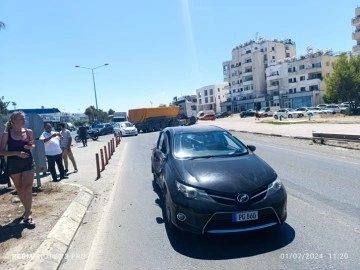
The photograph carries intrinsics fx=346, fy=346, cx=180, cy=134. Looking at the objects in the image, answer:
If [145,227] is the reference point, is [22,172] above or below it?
above

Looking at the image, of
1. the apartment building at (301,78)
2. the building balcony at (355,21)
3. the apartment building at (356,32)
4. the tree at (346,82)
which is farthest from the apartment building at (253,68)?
the tree at (346,82)

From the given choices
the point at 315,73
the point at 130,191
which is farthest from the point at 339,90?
the point at 130,191

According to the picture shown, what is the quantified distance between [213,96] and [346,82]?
71.0 meters

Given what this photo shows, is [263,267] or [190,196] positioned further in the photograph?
[190,196]

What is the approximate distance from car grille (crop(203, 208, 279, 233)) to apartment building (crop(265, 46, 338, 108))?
7792cm

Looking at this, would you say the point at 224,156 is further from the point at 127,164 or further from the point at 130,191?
the point at 127,164

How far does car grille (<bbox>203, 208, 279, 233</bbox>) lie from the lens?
4.39 meters

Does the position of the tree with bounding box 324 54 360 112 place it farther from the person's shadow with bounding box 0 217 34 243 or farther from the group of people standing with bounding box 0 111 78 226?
the person's shadow with bounding box 0 217 34 243

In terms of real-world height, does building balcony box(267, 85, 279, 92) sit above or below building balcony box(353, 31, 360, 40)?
below

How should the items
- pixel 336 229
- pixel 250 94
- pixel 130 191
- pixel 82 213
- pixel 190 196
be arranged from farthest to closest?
pixel 250 94, pixel 130 191, pixel 82 213, pixel 336 229, pixel 190 196

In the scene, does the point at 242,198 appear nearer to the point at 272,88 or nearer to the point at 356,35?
the point at 356,35

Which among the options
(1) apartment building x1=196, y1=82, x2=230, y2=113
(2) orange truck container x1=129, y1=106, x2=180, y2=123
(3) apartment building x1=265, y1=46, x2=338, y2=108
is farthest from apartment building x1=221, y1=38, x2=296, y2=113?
(2) orange truck container x1=129, y1=106, x2=180, y2=123

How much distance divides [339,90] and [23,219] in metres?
53.0

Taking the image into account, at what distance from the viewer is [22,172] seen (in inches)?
230
